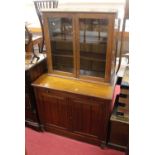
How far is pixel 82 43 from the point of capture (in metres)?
1.66

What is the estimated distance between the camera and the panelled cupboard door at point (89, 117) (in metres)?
1.61

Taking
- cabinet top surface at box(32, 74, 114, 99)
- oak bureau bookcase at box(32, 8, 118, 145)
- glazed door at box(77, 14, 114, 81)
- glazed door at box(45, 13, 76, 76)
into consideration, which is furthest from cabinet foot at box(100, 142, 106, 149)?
glazed door at box(45, 13, 76, 76)

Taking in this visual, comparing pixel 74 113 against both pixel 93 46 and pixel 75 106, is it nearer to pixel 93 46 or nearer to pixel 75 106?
pixel 75 106

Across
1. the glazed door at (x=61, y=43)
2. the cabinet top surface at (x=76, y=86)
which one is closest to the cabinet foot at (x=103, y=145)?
the cabinet top surface at (x=76, y=86)

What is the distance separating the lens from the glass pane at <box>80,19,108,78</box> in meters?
1.52

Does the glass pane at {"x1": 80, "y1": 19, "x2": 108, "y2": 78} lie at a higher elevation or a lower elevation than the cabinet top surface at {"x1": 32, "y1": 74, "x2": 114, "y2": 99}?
higher

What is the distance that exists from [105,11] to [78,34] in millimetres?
331

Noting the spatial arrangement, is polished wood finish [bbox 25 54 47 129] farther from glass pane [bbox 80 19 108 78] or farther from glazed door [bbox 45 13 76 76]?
glass pane [bbox 80 19 108 78]

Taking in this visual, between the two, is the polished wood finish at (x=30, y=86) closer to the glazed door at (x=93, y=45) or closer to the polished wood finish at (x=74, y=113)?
the polished wood finish at (x=74, y=113)

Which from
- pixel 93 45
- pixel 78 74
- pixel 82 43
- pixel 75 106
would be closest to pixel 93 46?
pixel 93 45

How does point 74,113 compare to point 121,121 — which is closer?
point 121,121

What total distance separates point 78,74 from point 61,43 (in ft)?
1.27

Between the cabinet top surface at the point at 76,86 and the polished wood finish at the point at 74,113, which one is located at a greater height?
the cabinet top surface at the point at 76,86
